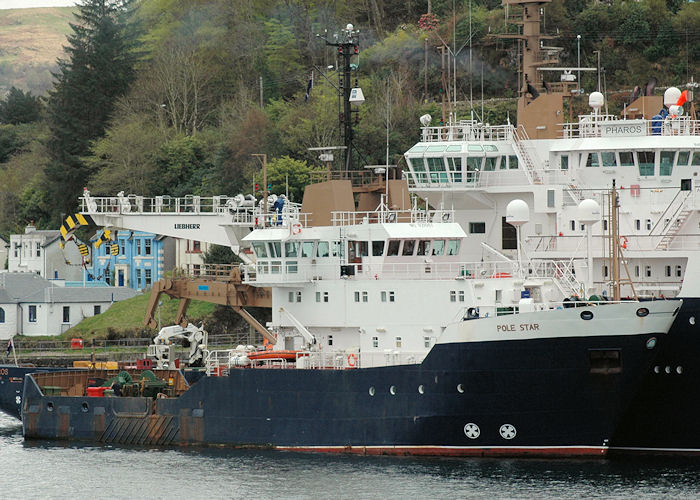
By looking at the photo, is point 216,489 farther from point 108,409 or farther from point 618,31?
point 618,31

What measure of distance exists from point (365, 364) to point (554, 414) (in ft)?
18.5

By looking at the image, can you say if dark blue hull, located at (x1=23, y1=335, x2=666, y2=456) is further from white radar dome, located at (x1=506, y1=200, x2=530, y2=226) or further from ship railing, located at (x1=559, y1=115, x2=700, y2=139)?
ship railing, located at (x1=559, y1=115, x2=700, y2=139)

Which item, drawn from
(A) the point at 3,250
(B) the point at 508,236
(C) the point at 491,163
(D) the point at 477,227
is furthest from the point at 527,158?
(A) the point at 3,250

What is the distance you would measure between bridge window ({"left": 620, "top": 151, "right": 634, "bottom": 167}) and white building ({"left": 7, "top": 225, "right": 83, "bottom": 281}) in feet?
154

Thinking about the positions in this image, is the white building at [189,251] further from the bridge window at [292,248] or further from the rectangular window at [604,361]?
the rectangular window at [604,361]

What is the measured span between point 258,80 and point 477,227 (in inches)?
1807

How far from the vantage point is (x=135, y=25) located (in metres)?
93.3

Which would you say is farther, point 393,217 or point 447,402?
point 393,217

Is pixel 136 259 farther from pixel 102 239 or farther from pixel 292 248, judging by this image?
pixel 292 248

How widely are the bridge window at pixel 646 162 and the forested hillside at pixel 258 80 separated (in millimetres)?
25577

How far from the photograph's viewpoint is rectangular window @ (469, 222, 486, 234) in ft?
143

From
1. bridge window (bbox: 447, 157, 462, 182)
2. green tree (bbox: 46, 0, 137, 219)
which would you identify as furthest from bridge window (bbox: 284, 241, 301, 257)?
green tree (bbox: 46, 0, 137, 219)

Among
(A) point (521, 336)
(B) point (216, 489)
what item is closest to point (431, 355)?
(A) point (521, 336)

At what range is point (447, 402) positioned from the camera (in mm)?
37312
